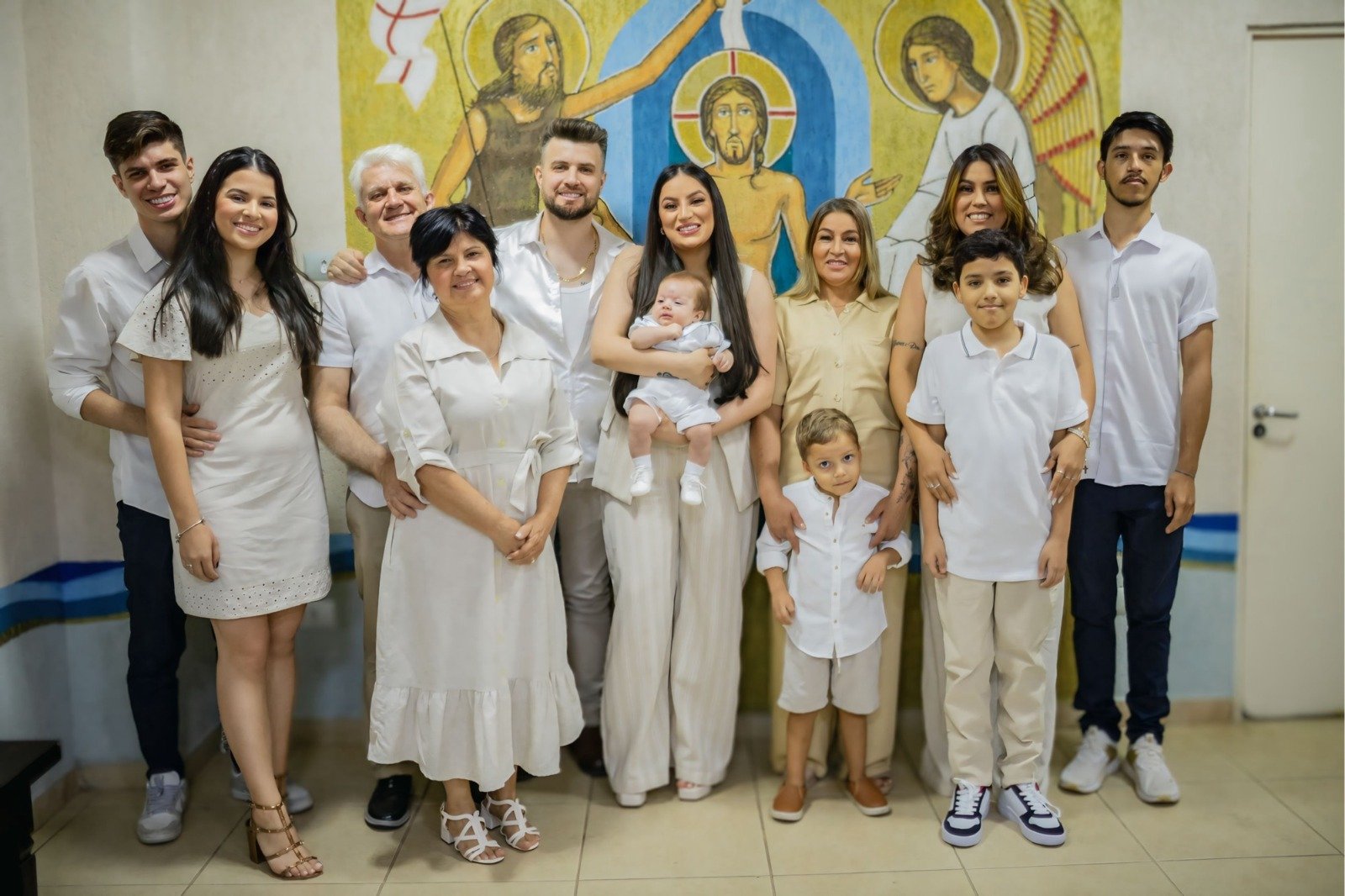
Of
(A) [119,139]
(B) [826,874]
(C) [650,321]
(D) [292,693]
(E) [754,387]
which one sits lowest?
(B) [826,874]

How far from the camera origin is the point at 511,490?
2.73m

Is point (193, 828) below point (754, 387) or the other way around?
below

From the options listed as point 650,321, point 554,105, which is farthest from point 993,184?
point 554,105

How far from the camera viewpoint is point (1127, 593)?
10.8ft

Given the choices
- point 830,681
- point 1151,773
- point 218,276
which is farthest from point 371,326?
point 1151,773

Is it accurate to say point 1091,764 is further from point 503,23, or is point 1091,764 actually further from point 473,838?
point 503,23

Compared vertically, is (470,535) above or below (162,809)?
above

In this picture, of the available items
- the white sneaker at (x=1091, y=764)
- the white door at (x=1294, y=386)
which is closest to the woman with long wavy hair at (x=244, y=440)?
the white sneaker at (x=1091, y=764)

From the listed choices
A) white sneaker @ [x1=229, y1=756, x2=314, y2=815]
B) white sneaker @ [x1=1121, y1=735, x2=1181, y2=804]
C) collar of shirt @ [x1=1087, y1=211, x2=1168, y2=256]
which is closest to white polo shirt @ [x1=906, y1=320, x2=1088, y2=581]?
collar of shirt @ [x1=1087, y1=211, x2=1168, y2=256]

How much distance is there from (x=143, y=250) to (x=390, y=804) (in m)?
1.69

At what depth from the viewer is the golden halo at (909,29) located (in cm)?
346

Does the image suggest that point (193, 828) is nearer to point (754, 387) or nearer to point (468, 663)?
point (468, 663)

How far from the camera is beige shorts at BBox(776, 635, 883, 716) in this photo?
3043mm

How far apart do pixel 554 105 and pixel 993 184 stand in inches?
55.9
